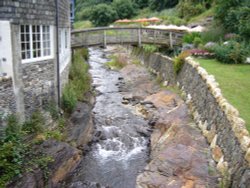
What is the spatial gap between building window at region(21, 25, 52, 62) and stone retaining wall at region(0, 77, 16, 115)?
4.59ft

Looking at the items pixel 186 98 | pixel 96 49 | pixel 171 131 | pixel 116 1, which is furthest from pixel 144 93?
pixel 116 1

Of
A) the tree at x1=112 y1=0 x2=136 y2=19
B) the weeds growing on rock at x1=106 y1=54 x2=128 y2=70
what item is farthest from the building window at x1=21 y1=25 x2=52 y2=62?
the tree at x1=112 y1=0 x2=136 y2=19

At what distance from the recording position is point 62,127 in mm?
13797

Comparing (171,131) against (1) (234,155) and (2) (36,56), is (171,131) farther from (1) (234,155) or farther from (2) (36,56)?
(2) (36,56)

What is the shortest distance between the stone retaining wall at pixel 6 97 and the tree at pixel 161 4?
39315 millimetres

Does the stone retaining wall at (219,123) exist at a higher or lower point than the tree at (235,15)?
lower

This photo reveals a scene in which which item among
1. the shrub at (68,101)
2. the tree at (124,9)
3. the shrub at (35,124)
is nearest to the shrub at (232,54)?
the shrub at (68,101)

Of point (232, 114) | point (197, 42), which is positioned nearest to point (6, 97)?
point (232, 114)

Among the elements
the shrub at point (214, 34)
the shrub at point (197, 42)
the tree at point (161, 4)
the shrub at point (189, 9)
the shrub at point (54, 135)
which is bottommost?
the shrub at point (54, 135)

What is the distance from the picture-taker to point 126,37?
79.8 feet

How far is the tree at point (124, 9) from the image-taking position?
53.5 metres

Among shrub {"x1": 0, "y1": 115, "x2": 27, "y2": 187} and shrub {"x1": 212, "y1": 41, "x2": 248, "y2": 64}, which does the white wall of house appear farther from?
shrub {"x1": 212, "y1": 41, "x2": 248, "y2": 64}

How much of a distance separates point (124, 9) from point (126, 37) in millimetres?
30892

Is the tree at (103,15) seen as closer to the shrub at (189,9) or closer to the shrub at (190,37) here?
the shrub at (189,9)
